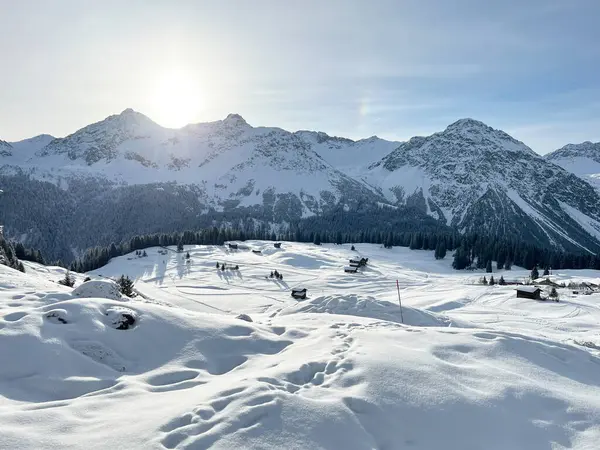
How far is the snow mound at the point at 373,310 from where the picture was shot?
107ft

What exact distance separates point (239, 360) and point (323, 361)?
2752 mm

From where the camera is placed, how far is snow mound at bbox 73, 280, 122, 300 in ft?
60.5

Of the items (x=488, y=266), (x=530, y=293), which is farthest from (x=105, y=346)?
(x=488, y=266)

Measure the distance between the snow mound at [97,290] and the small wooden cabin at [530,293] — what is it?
5212cm

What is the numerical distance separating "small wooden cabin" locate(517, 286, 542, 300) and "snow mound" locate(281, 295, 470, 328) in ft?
80.3

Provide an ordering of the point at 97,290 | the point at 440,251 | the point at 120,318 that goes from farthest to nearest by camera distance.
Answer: the point at 440,251 < the point at 97,290 < the point at 120,318

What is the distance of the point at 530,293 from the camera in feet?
174

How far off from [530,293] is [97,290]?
53084 mm

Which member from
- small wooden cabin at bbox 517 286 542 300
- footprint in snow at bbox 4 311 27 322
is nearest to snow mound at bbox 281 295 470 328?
A: footprint in snow at bbox 4 311 27 322

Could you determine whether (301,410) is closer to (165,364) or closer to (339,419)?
(339,419)

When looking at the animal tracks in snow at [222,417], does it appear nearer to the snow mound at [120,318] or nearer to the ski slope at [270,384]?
the ski slope at [270,384]

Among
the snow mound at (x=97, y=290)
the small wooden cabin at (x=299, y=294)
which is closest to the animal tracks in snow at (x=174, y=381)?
the snow mound at (x=97, y=290)

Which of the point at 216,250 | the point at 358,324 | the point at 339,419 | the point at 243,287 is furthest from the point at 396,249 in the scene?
the point at 339,419

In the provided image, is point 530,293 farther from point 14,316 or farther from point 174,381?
point 14,316
